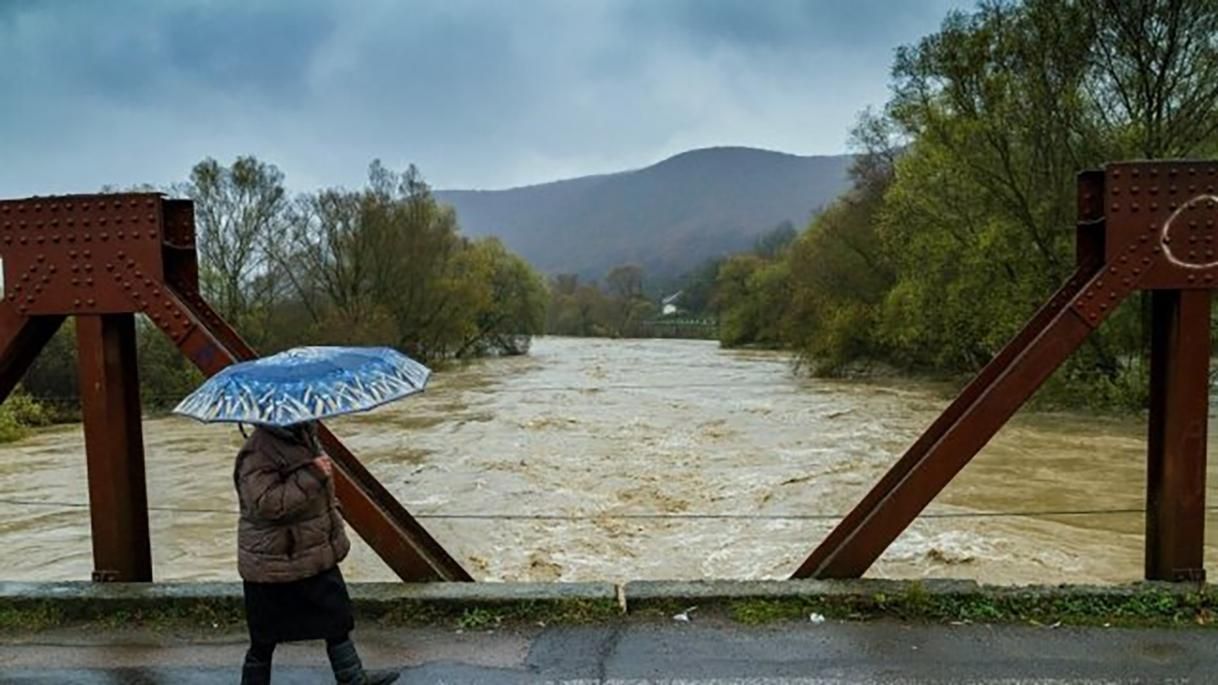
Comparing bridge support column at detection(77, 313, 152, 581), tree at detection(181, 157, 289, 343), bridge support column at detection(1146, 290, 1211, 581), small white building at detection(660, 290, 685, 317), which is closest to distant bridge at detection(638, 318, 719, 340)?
small white building at detection(660, 290, 685, 317)

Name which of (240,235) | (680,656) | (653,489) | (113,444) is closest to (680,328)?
(240,235)

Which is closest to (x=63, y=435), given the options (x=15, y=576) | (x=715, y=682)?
(x=15, y=576)

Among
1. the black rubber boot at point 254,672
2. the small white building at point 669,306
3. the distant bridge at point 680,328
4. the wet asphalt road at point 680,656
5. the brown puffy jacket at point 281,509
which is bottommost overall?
the distant bridge at point 680,328

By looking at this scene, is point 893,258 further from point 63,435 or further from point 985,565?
point 63,435

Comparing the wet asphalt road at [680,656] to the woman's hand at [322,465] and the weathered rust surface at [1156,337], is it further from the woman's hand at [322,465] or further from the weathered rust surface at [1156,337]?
the woman's hand at [322,465]

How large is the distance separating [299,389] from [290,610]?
3.10ft

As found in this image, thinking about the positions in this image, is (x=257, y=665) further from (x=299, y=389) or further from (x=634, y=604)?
(x=634, y=604)

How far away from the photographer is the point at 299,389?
330 centimetres

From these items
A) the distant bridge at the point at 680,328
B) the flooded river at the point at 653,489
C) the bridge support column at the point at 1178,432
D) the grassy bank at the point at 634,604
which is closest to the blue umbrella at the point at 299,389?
the grassy bank at the point at 634,604

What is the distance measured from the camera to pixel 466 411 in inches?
1192

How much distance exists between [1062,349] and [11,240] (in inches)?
202

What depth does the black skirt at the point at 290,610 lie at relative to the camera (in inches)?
141

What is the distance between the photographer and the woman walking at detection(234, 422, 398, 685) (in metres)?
3.48

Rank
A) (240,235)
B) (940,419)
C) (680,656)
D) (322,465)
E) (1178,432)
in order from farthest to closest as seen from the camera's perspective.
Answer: (240,235)
(940,419)
(1178,432)
(680,656)
(322,465)
